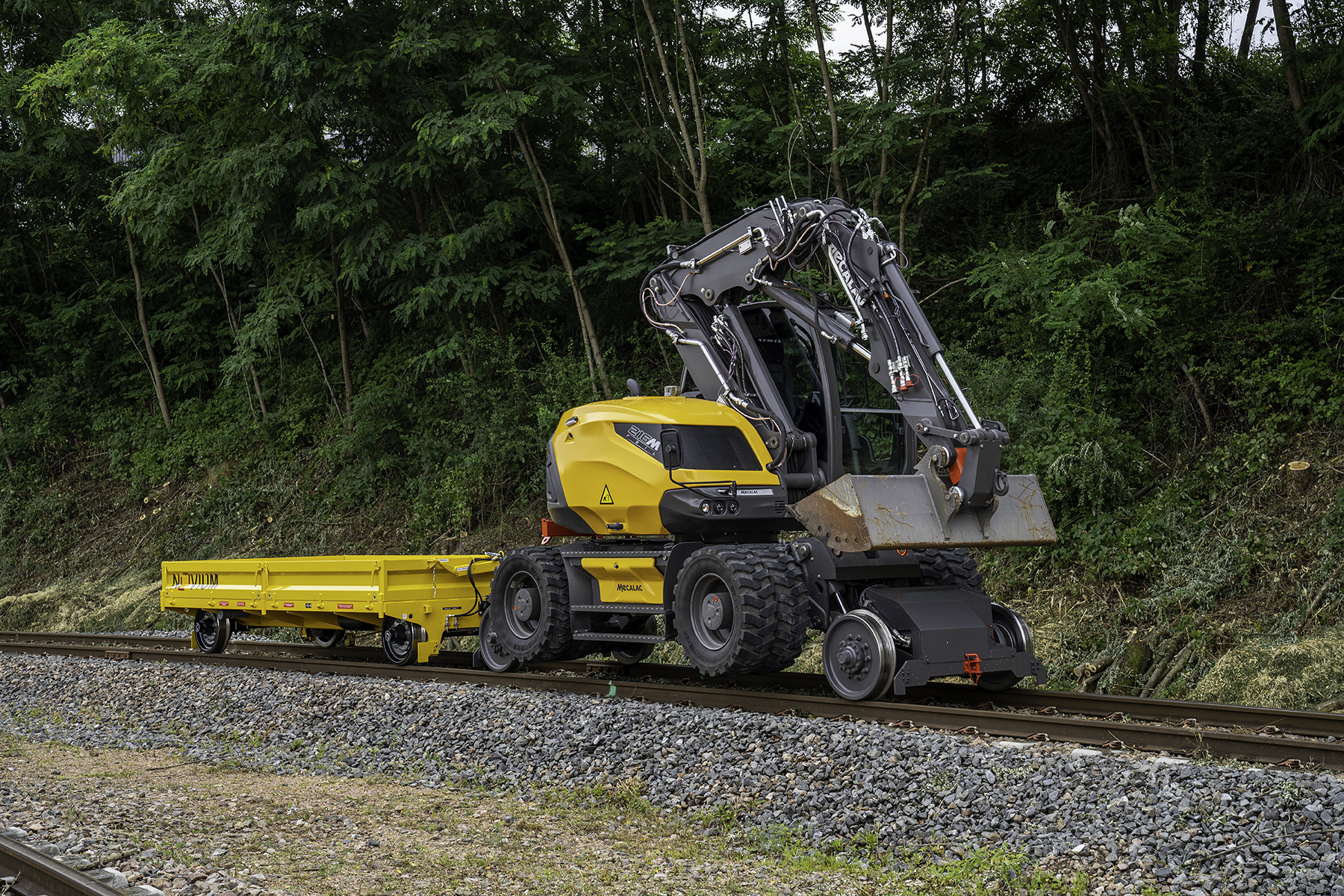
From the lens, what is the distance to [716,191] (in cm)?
1630

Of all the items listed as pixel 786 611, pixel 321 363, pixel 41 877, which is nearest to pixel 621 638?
pixel 786 611

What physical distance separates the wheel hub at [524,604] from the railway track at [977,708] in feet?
1.87

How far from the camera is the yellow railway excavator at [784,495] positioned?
7.14m

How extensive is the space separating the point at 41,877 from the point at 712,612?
4642mm

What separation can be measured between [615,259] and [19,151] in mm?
14970

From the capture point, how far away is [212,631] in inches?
511

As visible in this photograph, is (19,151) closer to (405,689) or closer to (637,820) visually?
(405,689)

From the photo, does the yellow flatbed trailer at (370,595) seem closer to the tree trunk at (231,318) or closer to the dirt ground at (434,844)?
the dirt ground at (434,844)

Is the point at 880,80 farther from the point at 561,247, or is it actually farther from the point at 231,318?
the point at 231,318

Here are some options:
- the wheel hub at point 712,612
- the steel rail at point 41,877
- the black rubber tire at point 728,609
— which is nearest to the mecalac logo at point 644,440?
the black rubber tire at point 728,609

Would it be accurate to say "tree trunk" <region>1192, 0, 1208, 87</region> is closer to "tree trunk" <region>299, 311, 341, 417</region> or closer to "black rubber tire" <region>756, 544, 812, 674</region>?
"black rubber tire" <region>756, 544, 812, 674</region>

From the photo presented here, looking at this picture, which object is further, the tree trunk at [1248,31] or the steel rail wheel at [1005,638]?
the tree trunk at [1248,31]

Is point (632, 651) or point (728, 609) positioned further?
point (632, 651)

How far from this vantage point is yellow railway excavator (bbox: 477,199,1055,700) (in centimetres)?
714
